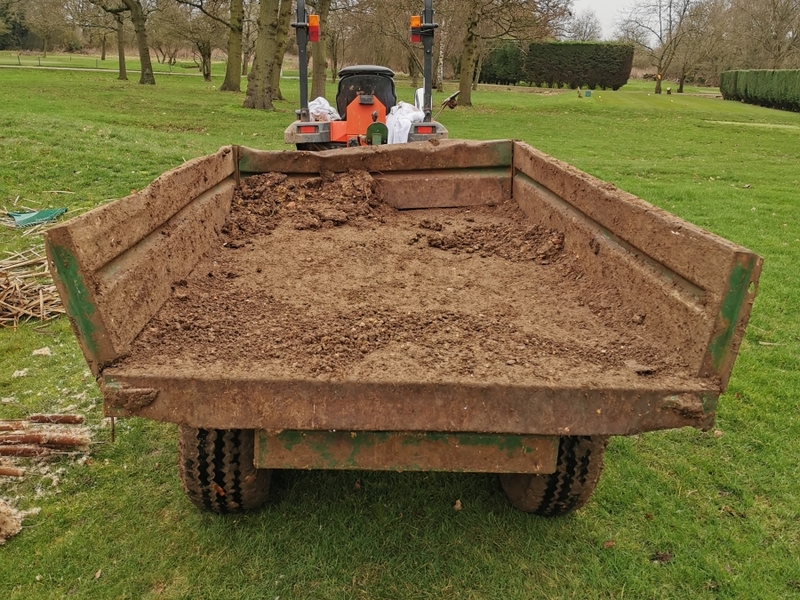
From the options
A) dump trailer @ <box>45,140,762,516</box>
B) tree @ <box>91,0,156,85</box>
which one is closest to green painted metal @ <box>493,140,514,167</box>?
dump trailer @ <box>45,140,762,516</box>

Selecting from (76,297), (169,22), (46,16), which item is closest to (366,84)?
(76,297)

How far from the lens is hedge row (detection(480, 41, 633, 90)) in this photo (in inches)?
1809

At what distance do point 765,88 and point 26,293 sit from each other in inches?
1564

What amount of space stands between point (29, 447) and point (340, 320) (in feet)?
5.87

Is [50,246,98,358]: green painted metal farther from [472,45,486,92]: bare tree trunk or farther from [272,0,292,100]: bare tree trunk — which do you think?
[472,45,486,92]: bare tree trunk

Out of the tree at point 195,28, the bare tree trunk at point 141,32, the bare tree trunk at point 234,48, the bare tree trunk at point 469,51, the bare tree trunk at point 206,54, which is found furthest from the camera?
the bare tree trunk at point 206,54

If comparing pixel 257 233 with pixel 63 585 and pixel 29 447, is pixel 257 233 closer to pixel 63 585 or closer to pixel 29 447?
pixel 29 447

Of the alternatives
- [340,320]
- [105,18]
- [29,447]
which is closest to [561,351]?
[340,320]

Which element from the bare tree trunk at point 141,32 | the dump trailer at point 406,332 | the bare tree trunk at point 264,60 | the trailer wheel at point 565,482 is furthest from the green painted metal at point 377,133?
the bare tree trunk at point 141,32

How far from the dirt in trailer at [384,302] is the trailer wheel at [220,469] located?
366 mm

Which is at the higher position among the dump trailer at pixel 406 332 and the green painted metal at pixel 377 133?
the green painted metal at pixel 377 133

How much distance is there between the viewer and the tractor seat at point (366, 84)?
22.9ft

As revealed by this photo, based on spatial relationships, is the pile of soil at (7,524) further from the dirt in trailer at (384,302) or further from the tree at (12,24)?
the tree at (12,24)

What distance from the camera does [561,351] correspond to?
2.19 m
